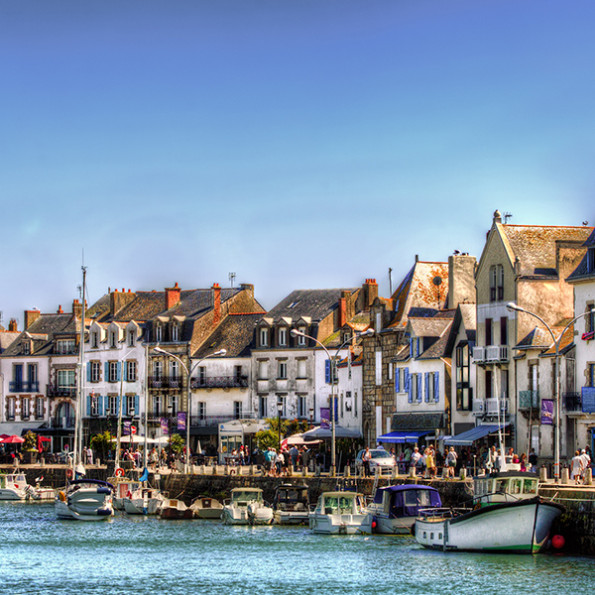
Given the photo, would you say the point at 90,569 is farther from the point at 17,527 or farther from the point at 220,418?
the point at 220,418

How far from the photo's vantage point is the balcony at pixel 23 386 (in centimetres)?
10631

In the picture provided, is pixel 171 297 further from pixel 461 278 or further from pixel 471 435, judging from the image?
pixel 471 435

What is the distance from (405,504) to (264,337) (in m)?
45.1

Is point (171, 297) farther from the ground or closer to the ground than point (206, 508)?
farther from the ground

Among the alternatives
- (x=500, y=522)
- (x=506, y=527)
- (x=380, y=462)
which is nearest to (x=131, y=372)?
(x=380, y=462)

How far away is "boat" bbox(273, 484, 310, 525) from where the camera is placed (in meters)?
57.1

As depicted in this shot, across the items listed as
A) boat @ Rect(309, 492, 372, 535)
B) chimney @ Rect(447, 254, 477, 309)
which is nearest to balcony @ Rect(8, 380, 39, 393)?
chimney @ Rect(447, 254, 477, 309)

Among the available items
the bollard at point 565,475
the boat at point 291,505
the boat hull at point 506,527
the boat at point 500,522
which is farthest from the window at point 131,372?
the boat hull at point 506,527

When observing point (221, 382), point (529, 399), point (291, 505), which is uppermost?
point (221, 382)

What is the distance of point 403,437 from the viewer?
242ft

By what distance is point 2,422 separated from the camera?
10719cm

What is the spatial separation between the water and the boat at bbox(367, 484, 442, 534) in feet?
2.42

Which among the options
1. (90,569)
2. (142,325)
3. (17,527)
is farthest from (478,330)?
(142,325)

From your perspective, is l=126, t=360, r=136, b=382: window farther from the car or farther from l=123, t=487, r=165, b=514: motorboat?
the car
